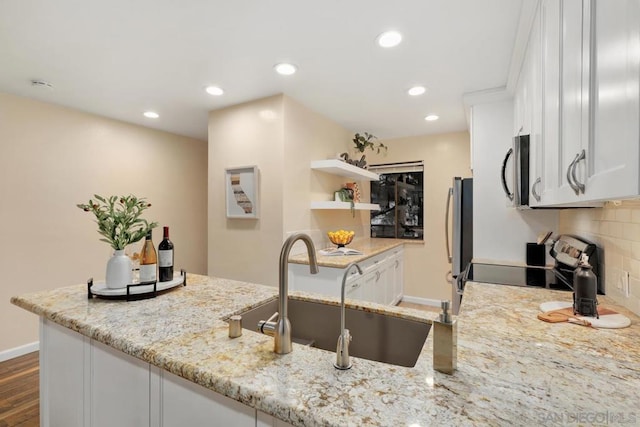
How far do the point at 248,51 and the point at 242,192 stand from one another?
129 cm

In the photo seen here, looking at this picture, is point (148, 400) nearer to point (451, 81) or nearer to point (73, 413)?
point (73, 413)

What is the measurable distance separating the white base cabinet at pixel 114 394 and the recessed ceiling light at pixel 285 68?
6.54 ft

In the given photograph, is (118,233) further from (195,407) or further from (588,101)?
(588,101)

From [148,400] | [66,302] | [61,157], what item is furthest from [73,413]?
[61,157]

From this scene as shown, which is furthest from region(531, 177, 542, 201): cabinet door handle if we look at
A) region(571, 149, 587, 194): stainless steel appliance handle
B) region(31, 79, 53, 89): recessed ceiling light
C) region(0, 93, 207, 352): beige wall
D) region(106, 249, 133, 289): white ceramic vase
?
region(0, 93, 207, 352): beige wall

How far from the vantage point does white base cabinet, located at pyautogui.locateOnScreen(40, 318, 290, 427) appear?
2.70ft

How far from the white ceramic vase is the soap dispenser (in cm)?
143

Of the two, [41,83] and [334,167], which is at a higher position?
[41,83]

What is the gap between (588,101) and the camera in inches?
31.1

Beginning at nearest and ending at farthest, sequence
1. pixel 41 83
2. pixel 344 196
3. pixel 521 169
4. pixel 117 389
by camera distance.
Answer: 1. pixel 117 389
2. pixel 521 169
3. pixel 41 83
4. pixel 344 196

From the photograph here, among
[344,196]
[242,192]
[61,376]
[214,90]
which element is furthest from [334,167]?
[61,376]

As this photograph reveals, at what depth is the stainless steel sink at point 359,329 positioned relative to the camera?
119cm

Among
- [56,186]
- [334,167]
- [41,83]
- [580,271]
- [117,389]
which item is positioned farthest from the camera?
[334,167]

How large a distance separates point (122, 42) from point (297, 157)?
5.18 feet
